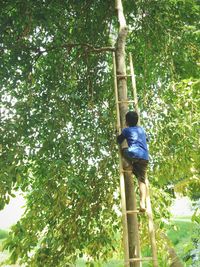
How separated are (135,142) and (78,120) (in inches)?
87.5

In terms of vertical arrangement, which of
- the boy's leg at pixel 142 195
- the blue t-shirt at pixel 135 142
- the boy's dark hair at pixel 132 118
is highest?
the boy's dark hair at pixel 132 118

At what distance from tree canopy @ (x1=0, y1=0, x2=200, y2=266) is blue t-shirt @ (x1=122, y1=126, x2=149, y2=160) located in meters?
0.85

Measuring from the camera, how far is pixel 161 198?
752cm

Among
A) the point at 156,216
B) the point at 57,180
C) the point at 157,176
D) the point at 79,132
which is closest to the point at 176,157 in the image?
the point at 157,176

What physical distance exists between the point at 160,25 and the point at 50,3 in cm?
252

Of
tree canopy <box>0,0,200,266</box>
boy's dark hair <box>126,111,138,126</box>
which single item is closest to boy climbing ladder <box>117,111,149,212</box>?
boy's dark hair <box>126,111,138,126</box>

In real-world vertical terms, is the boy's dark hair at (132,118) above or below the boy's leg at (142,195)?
above

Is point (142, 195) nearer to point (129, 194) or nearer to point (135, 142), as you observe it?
point (129, 194)

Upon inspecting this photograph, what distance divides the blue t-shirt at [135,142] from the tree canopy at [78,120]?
2.80 feet

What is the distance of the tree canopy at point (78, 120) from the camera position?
654 centimetres

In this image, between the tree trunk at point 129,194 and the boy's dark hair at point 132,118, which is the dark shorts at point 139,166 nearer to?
the tree trunk at point 129,194

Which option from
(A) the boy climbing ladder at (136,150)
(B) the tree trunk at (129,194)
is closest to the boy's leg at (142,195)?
(A) the boy climbing ladder at (136,150)

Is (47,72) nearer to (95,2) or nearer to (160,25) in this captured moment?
(95,2)

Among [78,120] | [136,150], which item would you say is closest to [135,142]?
[136,150]
